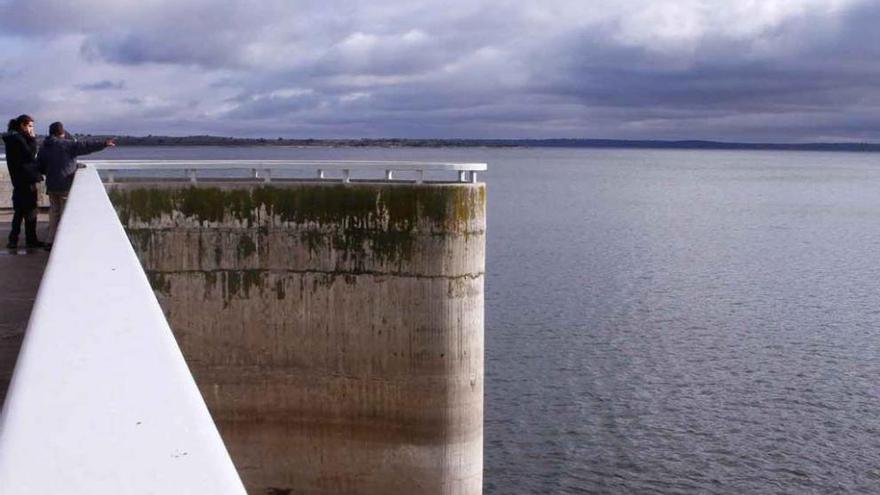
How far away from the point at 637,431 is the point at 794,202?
7635cm

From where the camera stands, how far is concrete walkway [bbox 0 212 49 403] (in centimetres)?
863

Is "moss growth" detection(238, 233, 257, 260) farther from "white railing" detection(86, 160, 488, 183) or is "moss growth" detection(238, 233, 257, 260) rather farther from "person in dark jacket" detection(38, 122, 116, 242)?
"person in dark jacket" detection(38, 122, 116, 242)

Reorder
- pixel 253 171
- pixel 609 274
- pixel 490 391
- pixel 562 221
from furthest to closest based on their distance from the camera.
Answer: pixel 562 221
pixel 609 274
pixel 490 391
pixel 253 171

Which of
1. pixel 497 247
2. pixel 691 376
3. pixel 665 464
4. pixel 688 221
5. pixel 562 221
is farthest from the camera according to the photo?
pixel 688 221

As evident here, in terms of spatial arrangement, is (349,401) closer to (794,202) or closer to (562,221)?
(562,221)

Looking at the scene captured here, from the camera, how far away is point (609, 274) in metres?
40.6

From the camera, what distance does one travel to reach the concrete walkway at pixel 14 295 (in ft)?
28.3

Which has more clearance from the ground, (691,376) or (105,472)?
(105,472)

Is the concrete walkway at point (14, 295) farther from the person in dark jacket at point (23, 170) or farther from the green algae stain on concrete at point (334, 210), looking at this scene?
the green algae stain on concrete at point (334, 210)

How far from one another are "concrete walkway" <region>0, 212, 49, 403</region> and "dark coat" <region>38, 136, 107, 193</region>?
0.98m

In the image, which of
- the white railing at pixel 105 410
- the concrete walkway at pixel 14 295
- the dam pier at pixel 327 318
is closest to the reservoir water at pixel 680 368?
the dam pier at pixel 327 318

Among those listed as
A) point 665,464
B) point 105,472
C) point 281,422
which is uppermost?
point 105,472

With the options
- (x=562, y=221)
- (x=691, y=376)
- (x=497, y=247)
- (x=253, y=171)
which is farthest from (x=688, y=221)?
(x=253, y=171)

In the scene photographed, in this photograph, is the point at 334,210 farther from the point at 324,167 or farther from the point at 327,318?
the point at 324,167
